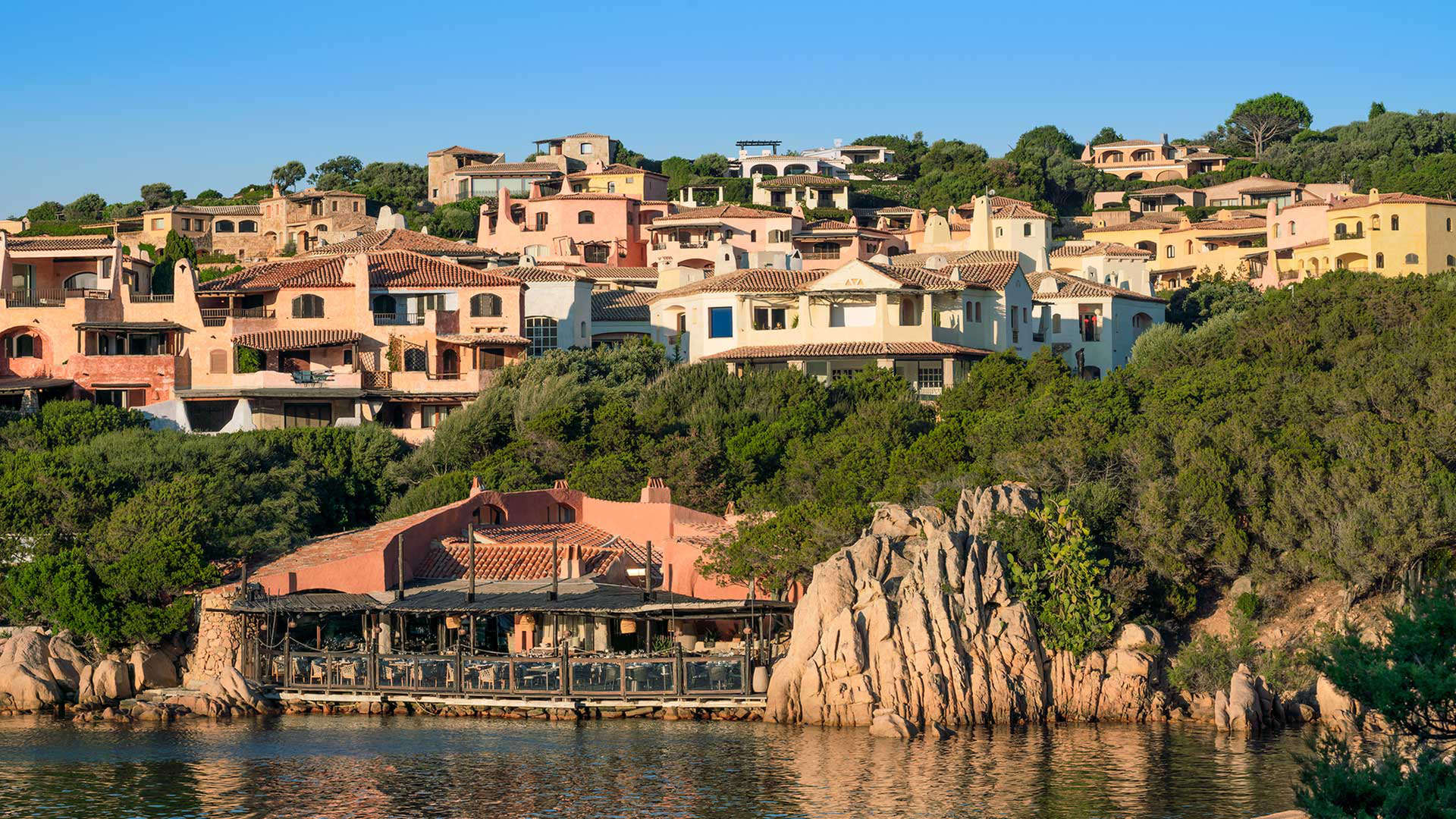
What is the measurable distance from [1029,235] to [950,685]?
51954mm

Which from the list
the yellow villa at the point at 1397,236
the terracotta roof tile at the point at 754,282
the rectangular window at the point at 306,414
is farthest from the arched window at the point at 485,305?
the yellow villa at the point at 1397,236

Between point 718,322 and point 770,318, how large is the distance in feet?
6.61

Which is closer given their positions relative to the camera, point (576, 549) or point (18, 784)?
point (18, 784)

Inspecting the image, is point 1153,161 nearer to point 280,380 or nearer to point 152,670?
point 280,380

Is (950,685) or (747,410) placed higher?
(747,410)

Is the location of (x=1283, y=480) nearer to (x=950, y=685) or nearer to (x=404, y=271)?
(x=950, y=685)

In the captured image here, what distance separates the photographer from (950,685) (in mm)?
36062

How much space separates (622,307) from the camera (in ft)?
236

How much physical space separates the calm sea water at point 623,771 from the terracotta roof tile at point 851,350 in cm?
2667

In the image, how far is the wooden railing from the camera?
37.8 m

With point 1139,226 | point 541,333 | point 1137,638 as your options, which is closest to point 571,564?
Answer: point 1137,638

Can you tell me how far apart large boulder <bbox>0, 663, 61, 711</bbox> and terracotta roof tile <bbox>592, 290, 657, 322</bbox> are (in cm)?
3352

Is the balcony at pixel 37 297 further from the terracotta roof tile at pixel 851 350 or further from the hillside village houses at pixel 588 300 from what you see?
the terracotta roof tile at pixel 851 350

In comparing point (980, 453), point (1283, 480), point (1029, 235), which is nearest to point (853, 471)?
point (980, 453)
